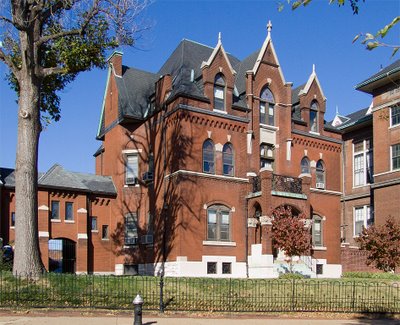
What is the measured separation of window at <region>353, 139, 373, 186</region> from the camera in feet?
136

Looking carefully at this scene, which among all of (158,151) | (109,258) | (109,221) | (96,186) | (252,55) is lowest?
(109,258)

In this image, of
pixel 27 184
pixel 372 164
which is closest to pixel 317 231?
pixel 372 164

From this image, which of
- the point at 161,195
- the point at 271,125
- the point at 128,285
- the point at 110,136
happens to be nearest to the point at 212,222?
the point at 161,195

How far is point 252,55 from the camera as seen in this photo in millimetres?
36625

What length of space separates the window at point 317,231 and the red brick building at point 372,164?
207 centimetres

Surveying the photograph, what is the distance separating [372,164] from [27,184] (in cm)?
→ 3083

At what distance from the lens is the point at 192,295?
17203 mm

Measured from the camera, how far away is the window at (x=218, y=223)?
30453 millimetres

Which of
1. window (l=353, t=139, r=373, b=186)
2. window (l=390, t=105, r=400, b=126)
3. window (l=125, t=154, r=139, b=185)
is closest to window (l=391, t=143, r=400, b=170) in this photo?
window (l=390, t=105, r=400, b=126)

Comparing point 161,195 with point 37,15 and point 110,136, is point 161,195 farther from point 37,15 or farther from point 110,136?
point 37,15

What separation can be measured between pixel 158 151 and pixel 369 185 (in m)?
18.4

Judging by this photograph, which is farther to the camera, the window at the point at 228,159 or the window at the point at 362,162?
the window at the point at 362,162

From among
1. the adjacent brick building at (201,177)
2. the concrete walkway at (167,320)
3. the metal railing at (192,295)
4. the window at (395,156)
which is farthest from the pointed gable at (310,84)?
the concrete walkway at (167,320)

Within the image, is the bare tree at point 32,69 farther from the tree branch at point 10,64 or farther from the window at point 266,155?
the window at point 266,155
